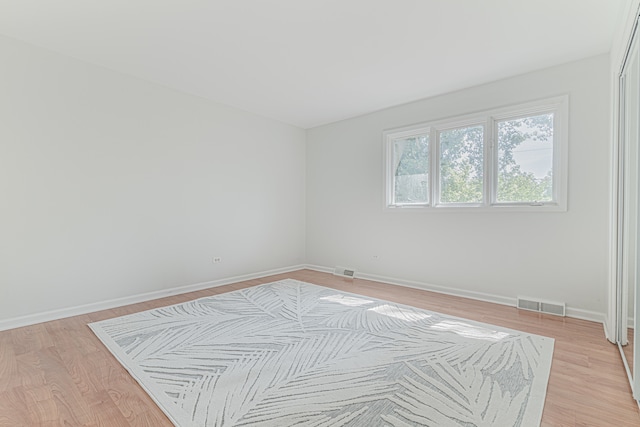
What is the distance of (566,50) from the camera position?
9.50 feet

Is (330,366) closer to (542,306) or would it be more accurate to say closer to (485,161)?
(542,306)

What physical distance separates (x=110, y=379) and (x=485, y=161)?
422cm

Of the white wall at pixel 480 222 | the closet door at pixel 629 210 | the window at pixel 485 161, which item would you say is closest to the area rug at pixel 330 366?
the closet door at pixel 629 210

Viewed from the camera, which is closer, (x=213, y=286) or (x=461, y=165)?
(x=461, y=165)

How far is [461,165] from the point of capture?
395 cm

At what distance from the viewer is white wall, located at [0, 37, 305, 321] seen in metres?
2.91

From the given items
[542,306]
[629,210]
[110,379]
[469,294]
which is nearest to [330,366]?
[110,379]

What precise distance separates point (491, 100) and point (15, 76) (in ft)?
16.7

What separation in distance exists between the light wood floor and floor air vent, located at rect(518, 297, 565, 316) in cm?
16

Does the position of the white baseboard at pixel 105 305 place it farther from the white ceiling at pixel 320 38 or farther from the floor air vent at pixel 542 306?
the floor air vent at pixel 542 306

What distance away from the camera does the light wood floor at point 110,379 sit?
1.60 meters

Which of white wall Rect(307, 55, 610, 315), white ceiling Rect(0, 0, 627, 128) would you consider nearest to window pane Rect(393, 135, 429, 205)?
white wall Rect(307, 55, 610, 315)

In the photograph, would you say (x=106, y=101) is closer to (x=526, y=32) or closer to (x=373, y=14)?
(x=373, y=14)

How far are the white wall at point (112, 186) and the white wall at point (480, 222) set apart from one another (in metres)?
1.36
